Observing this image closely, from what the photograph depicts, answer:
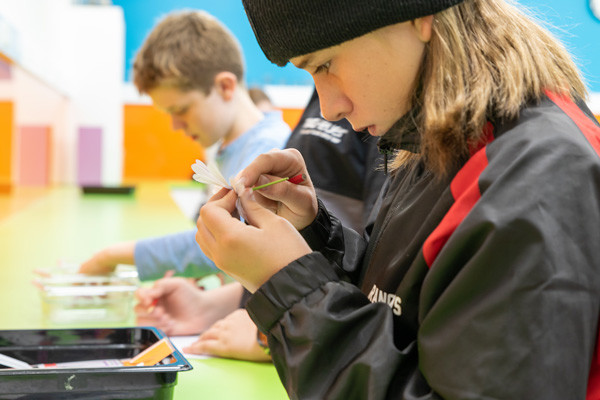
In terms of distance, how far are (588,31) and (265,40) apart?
262 inches

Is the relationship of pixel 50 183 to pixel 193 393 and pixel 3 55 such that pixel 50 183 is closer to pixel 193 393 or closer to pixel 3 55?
pixel 3 55

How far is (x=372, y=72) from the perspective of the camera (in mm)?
768

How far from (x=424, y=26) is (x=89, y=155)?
675 cm

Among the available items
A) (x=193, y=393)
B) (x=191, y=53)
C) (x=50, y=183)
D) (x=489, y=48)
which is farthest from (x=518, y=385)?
(x=50, y=183)

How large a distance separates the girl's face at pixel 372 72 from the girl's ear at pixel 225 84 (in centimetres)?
132

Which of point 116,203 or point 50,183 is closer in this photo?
point 116,203

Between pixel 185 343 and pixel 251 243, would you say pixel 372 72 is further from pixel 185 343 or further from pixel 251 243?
pixel 185 343

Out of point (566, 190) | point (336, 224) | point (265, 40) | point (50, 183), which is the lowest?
point (50, 183)

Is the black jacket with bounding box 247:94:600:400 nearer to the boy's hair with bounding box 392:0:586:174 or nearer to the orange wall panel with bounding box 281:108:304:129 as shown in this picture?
the boy's hair with bounding box 392:0:586:174

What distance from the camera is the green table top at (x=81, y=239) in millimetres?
1116

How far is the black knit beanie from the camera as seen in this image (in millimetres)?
715

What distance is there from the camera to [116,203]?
4.47 metres

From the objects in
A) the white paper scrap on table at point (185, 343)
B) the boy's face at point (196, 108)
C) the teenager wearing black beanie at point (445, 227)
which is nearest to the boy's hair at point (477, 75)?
the teenager wearing black beanie at point (445, 227)

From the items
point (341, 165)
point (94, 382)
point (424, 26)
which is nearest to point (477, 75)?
point (424, 26)
